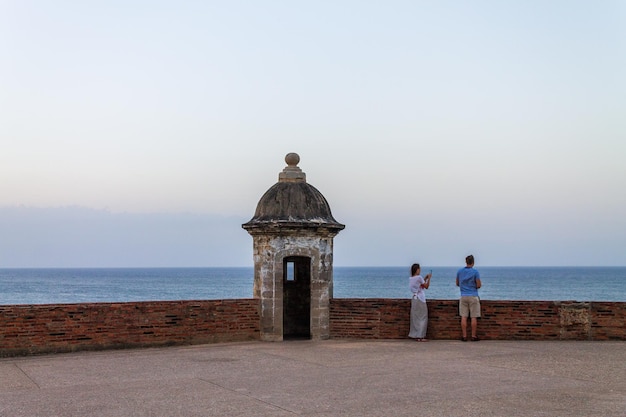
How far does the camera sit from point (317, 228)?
1338 cm

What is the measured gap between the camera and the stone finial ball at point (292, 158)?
14.2 meters

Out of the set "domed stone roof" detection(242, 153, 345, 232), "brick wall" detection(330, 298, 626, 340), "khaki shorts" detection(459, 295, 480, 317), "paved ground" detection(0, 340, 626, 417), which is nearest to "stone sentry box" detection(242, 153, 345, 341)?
"domed stone roof" detection(242, 153, 345, 232)

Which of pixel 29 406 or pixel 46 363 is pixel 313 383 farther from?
pixel 46 363

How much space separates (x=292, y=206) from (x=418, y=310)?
2.72 metres

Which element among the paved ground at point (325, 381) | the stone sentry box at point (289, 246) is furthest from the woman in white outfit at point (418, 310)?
the stone sentry box at point (289, 246)

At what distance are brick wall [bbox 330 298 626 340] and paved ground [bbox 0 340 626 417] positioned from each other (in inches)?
19.9

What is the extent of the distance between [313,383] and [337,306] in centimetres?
468

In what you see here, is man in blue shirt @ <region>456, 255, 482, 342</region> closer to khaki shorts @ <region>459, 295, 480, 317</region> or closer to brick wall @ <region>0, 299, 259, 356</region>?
khaki shorts @ <region>459, 295, 480, 317</region>

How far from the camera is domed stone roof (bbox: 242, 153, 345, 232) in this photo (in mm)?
13336

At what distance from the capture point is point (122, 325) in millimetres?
12172

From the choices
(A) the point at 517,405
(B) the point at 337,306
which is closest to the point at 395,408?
(A) the point at 517,405

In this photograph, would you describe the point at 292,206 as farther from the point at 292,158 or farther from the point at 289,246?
the point at 292,158

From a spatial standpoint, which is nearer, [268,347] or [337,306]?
[268,347]

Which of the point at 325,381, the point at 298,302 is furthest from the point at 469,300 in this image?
the point at 325,381
